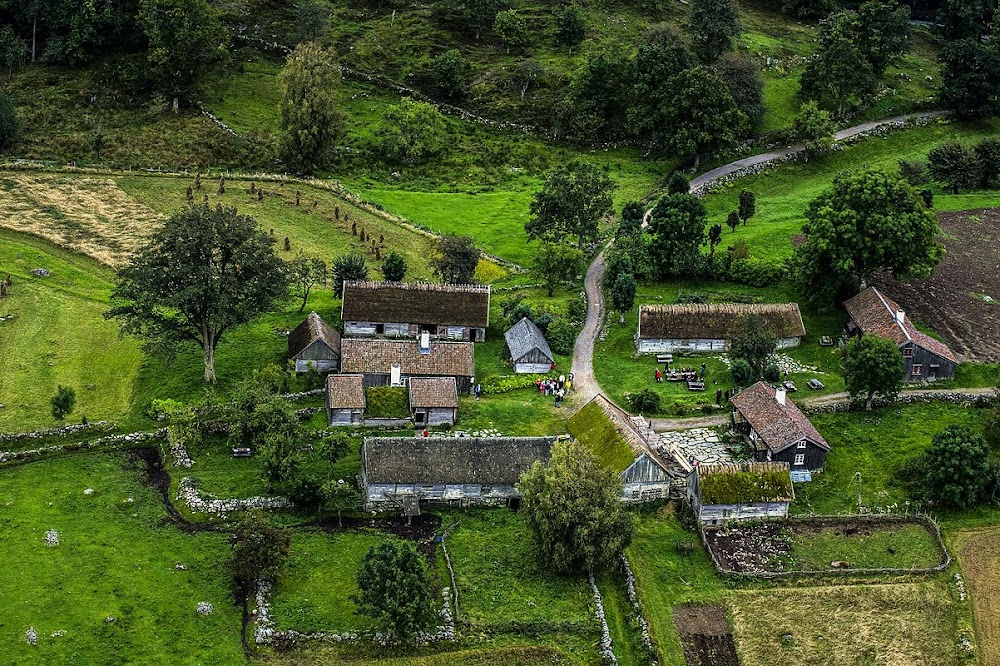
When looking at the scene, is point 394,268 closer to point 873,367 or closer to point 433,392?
point 433,392

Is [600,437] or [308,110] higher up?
[308,110]

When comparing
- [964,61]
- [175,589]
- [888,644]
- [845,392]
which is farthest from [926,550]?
[964,61]

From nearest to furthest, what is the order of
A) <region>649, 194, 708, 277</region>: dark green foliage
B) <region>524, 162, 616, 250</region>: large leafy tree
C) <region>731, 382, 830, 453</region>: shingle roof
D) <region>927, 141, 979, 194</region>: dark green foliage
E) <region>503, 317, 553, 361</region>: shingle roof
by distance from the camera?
<region>731, 382, 830, 453</region>: shingle roof
<region>503, 317, 553, 361</region>: shingle roof
<region>649, 194, 708, 277</region>: dark green foliage
<region>524, 162, 616, 250</region>: large leafy tree
<region>927, 141, 979, 194</region>: dark green foliage

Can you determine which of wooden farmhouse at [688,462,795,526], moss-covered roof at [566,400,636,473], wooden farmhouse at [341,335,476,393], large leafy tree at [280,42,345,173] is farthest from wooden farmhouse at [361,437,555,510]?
large leafy tree at [280,42,345,173]

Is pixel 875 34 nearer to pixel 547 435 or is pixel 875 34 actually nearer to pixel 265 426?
pixel 547 435

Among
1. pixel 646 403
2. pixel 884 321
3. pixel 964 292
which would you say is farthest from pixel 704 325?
pixel 964 292

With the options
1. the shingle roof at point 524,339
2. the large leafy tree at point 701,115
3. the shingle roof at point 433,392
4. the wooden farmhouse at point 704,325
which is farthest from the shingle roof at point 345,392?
the large leafy tree at point 701,115

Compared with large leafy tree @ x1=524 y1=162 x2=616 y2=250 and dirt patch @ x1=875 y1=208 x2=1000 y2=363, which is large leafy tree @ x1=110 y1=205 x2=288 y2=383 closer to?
large leafy tree @ x1=524 y1=162 x2=616 y2=250
